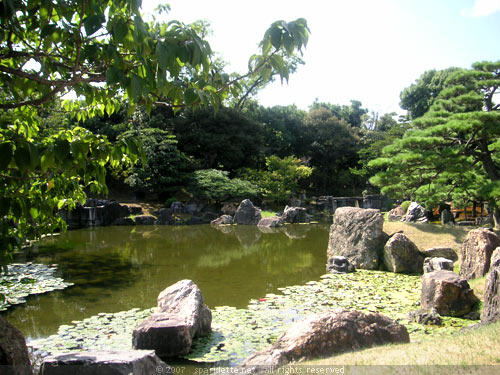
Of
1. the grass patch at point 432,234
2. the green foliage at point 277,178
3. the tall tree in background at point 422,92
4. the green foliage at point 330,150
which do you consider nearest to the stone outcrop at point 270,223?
the green foliage at point 277,178

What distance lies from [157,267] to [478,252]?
6.19m

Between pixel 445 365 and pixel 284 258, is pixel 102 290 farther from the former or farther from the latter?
pixel 445 365

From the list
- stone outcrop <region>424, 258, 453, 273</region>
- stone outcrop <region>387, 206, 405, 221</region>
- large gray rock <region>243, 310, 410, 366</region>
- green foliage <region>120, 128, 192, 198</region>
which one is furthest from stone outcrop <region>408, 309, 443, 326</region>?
green foliage <region>120, 128, 192, 198</region>

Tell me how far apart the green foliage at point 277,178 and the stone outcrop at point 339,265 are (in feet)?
46.4

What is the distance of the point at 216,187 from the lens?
20.7 meters

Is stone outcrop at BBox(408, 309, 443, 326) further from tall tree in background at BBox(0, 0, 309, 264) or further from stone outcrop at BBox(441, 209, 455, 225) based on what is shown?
stone outcrop at BBox(441, 209, 455, 225)

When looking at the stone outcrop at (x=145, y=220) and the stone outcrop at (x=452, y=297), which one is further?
the stone outcrop at (x=145, y=220)

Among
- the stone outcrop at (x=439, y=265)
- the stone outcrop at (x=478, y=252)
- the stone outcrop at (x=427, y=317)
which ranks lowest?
the stone outcrop at (x=427, y=317)

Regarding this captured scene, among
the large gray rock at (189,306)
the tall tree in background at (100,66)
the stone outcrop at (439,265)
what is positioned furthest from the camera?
the stone outcrop at (439,265)

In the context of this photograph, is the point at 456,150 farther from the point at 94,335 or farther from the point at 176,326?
the point at 94,335

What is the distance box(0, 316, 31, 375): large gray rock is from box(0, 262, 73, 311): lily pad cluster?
3.10 meters

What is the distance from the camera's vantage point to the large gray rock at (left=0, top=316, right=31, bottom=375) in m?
2.53

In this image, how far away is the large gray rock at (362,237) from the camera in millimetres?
8430

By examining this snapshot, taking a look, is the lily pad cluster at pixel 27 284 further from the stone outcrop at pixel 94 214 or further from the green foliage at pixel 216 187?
the green foliage at pixel 216 187
